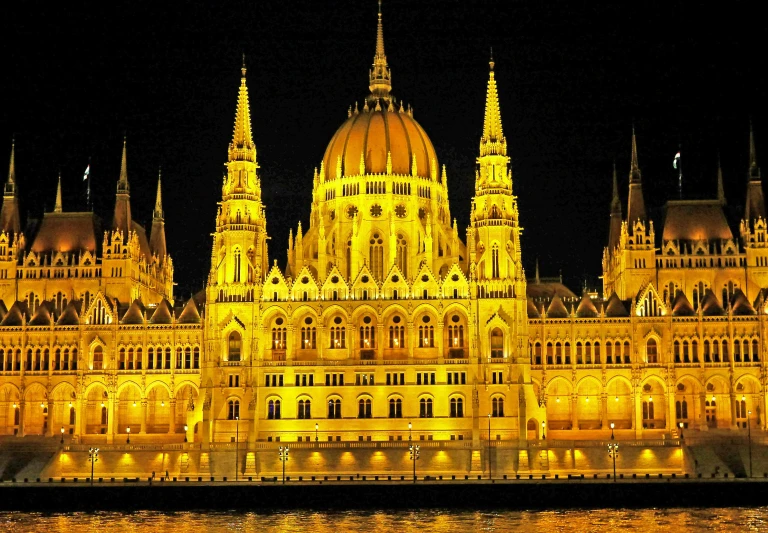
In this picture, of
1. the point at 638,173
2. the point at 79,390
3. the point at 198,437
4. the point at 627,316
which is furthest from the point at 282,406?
the point at 638,173

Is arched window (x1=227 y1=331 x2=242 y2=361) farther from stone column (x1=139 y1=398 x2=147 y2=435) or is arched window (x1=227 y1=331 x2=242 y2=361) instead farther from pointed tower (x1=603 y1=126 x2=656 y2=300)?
pointed tower (x1=603 y1=126 x2=656 y2=300)

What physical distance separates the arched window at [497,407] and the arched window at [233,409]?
21888mm

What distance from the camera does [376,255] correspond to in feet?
508

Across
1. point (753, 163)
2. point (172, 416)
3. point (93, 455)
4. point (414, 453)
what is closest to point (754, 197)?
point (753, 163)

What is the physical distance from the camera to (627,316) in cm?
14725

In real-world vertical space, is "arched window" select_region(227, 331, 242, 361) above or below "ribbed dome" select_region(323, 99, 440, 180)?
below

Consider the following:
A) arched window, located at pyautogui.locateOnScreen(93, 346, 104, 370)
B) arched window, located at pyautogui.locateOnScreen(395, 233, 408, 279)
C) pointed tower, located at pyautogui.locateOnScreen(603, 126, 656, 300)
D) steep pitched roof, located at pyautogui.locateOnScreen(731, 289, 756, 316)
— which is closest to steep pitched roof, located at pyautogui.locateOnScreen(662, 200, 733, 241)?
pointed tower, located at pyautogui.locateOnScreen(603, 126, 656, 300)

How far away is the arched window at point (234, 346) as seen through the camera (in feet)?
468

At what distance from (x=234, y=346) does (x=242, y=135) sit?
64.2ft

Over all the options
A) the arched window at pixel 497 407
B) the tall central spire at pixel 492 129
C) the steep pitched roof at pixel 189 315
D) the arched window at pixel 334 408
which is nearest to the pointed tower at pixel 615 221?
the tall central spire at pixel 492 129

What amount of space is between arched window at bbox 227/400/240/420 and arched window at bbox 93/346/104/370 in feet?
49.2

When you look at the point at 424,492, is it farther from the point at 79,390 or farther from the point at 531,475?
the point at 79,390

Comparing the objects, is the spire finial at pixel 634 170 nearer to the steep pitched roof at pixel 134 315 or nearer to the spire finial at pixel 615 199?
the spire finial at pixel 615 199

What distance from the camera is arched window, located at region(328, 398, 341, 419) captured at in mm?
140375
